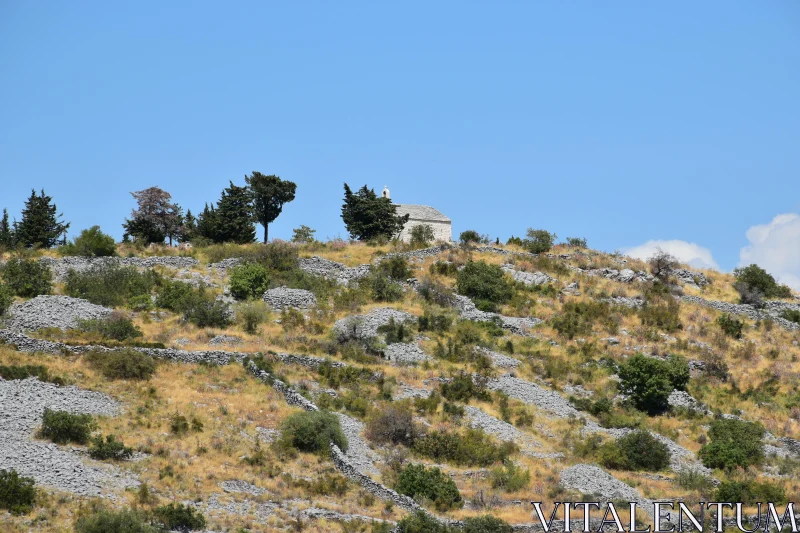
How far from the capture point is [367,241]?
65875 millimetres

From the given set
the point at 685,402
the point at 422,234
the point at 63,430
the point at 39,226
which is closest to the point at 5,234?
the point at 39,226

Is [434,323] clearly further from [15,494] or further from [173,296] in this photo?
[15,494]

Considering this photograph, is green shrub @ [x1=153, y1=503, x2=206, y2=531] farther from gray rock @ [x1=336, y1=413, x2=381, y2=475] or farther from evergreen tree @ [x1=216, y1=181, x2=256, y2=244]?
evergreen tree @ [x1=216, y1=181, x2=256, y2=244]

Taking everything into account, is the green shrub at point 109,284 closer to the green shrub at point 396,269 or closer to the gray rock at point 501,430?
the green shrub at point 396,269

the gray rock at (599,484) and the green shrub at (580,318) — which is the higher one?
the green shrub at (580,318)

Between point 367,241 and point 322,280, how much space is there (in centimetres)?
987

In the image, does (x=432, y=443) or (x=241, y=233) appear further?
(x=241, y=233)

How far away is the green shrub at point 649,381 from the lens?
1716 inches

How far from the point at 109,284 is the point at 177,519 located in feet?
88.2

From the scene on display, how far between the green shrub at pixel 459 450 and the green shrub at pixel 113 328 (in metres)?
15.7

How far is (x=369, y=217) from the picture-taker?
227ft

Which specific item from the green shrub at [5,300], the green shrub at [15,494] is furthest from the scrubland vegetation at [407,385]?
the green shrub at [5,300]

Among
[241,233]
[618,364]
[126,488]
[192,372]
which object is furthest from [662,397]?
[241,233]

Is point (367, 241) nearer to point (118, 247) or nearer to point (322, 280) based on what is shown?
point (322, 280)
